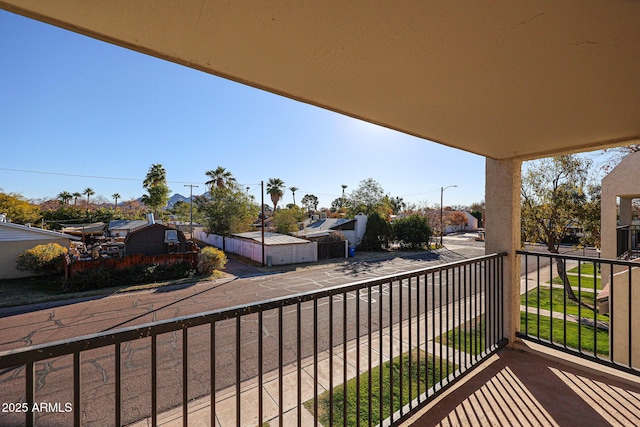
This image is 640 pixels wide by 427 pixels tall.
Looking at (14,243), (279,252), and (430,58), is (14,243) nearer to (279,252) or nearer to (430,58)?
(279,252)

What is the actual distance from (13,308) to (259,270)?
6.79 m

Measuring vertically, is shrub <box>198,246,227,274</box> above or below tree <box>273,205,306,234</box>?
below

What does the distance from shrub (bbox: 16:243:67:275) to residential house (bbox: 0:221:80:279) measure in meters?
0.40

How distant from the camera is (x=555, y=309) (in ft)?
20.6

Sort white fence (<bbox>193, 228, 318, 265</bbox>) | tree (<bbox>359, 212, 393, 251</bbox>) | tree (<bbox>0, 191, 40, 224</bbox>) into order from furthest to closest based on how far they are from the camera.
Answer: tree (<bbox>359, 212, 393, 251</bbox>), tree (<bbox>0, 191, 40, 224</bbox>), white fence (<bbox>193, 228, 318, 265</bbox>)

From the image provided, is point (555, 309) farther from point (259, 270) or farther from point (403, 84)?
point (259, 270)

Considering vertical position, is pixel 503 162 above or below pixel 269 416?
above

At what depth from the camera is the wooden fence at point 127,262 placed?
27.3ft

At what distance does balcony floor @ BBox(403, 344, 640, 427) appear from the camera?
1732 mm

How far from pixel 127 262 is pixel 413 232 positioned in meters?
15.7

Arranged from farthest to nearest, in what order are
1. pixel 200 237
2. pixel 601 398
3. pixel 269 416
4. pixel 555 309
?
pixel 200 237
pixel 555 309
pixel 269 416
pixel 601 398

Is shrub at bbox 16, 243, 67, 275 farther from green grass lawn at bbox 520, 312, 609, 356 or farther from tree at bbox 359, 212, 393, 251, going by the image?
tree at bbox 359, 212, 393, 251

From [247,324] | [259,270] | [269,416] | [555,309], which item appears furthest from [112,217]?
[555,309]

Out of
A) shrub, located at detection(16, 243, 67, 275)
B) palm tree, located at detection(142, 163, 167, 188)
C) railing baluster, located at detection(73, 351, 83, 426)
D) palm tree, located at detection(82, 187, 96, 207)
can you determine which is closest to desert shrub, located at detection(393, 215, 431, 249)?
shrub, located at detection(16, 243, 67, 275)
